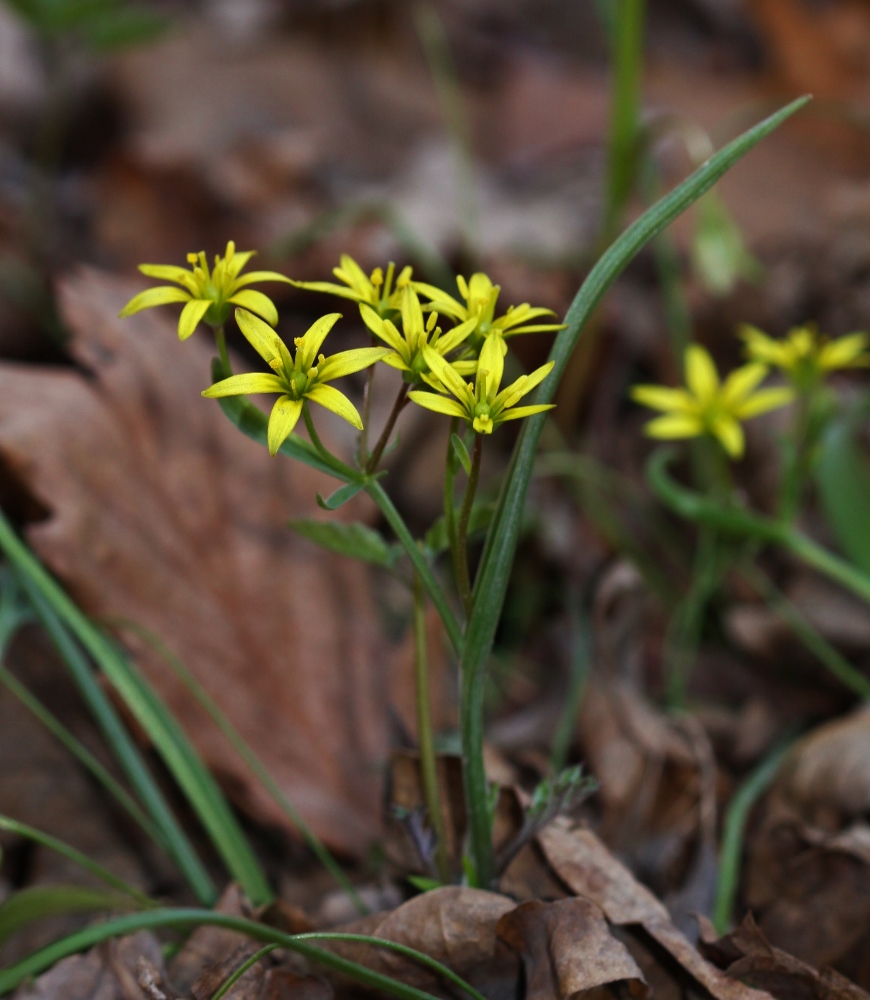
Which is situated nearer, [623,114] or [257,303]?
[257,303]

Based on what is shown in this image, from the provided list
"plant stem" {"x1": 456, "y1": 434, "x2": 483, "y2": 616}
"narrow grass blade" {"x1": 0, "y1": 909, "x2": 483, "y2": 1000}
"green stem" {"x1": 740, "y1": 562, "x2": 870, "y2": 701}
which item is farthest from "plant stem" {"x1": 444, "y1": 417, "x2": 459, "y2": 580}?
"green stem" {"x1": 740, "y1": 562, "x2": 870, "y2": 701}

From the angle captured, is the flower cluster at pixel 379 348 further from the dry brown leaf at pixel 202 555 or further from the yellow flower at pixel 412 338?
the dry brown leaf at pixel 202 555

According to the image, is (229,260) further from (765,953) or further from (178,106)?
(178,106)

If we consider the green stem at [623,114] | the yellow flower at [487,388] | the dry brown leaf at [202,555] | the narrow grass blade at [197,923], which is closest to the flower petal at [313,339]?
the yellow flower at [487,388]

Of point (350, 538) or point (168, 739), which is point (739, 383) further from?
point (168, 739)

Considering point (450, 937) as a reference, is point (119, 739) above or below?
above

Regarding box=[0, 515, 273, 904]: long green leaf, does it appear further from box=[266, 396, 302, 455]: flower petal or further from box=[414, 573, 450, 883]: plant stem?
box=[266, 396, 302, 455]: flower petal

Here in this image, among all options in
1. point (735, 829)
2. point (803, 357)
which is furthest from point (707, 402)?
point (735, 829)
